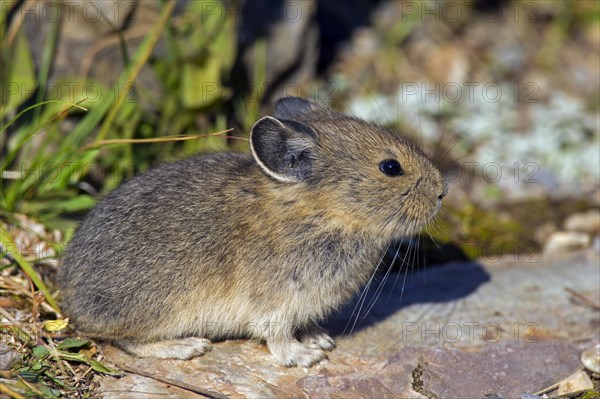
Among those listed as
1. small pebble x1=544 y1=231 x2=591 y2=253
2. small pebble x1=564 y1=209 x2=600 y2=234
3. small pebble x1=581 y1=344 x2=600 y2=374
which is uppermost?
small pebble x1=564 y1=209 x2=600 y2=234

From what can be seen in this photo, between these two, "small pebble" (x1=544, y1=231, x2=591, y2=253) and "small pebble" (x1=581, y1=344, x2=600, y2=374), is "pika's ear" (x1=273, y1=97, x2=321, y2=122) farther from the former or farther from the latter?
"small pebble" (x1=544, y1=231, x2=591, y2=253)

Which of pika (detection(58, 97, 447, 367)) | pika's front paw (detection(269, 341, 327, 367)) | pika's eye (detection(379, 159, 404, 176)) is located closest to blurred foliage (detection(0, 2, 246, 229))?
pika (detection(58, 97, 447, 367))

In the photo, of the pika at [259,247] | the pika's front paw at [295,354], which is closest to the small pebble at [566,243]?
the pika at [259,247]

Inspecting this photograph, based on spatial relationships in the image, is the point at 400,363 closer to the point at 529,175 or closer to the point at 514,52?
the point at 529,175

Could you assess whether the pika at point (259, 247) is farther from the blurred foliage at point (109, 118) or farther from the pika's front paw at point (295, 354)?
the blurred foliage at point (109, 118)

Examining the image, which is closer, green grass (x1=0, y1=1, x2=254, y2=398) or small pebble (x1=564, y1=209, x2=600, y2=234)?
green grass (x1=0, y1=1, x2=254, y2=398)

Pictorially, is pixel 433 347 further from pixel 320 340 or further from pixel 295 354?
pixel 295 354

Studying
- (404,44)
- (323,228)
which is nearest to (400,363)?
(323,228)
